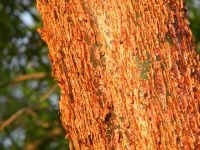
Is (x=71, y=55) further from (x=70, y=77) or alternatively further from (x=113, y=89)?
(x=113, y=89)

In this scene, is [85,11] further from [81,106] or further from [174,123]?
[174,123]

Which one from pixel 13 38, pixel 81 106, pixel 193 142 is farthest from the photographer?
pixel 13 38

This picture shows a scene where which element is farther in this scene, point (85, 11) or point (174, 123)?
point (85, 11)

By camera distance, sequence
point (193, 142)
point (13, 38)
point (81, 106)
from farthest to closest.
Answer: point (13, 38), point (81, 106), point (193, 142)

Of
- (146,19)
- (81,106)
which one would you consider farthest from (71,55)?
(146,19)

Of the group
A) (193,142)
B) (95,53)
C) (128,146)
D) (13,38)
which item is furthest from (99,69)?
(13,38)

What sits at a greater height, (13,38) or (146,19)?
(146,19)

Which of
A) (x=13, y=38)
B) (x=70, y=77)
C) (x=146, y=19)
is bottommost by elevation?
(x=13, y=38)
